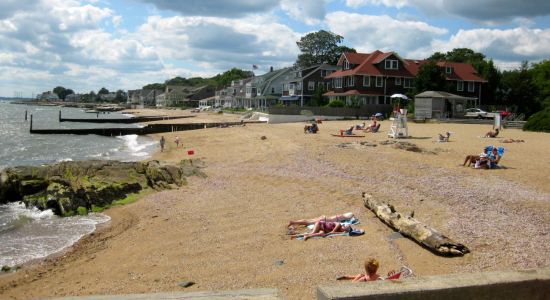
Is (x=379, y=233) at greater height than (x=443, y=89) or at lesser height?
lesser

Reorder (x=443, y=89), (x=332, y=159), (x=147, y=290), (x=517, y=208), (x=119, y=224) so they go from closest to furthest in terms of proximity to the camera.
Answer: (x=147, y=290), (x=517, y=208), (x=119, y=224), (x=332, y=159), (x=443, y=89)

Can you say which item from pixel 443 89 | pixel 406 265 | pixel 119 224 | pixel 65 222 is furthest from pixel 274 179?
pixel 443 89

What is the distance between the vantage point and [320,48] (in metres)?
105

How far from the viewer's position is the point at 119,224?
580 inches

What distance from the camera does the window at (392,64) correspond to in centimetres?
6412

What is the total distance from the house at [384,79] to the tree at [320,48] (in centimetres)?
3830

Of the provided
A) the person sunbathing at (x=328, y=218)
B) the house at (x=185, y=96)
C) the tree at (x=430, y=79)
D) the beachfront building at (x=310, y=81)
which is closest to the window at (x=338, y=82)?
the beachfront building at (x=310, y=81)

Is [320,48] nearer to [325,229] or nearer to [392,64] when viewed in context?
[392,64]

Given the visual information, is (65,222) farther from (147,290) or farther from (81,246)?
(147,290)

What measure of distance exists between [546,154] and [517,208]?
12.3 m

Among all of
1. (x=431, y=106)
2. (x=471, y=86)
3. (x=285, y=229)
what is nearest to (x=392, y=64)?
(x=471, y=86)

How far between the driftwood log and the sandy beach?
19 cm

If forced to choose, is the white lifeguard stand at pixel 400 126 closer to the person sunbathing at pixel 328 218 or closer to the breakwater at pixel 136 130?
the person sunbathing at pixel 328 218

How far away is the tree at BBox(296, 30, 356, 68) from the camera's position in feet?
341
